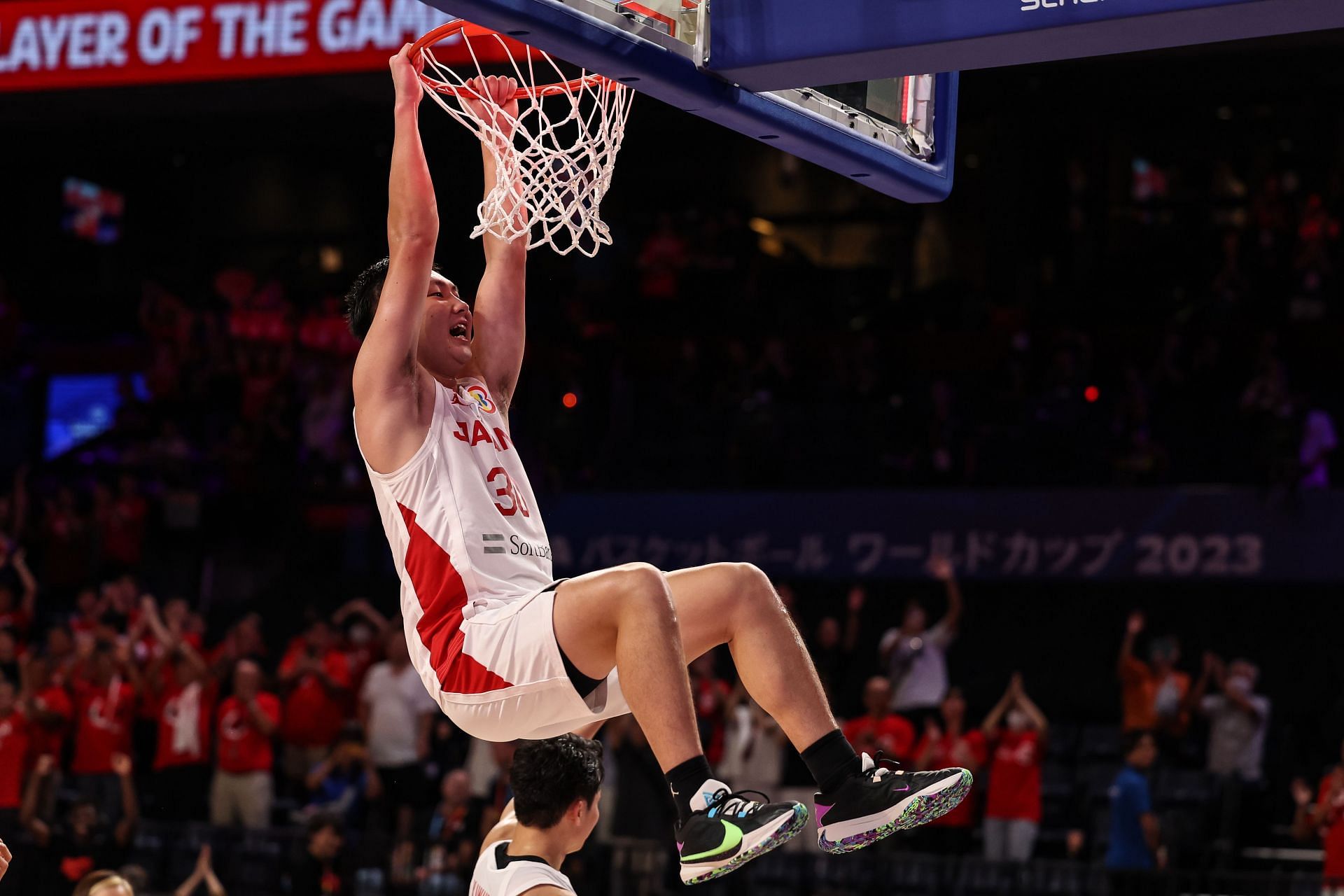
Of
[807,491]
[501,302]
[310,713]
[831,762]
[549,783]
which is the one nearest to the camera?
[831,762]

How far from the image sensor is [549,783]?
631 cm

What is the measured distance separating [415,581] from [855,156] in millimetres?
1997

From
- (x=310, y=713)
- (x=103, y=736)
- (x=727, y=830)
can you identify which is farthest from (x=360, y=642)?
(x=727, y=830)

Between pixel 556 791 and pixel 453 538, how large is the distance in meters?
1.36

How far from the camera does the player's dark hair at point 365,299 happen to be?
5.88 metres

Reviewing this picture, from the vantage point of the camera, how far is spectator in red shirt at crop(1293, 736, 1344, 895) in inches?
461

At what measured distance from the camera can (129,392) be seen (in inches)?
891

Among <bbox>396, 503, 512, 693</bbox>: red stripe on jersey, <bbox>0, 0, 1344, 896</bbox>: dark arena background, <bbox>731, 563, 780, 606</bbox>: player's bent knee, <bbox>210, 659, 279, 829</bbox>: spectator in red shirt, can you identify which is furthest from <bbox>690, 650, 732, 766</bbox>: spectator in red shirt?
<bbox>731, 563, 780, 606</bbox>: player's bent knee

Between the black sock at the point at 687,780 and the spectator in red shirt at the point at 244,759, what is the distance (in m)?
10.2

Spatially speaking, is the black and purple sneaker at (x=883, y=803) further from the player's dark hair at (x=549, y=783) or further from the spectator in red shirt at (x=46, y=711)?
the spectator in red shirt at (x=46, y=711)

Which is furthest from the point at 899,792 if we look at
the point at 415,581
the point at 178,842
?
the point at 178,842

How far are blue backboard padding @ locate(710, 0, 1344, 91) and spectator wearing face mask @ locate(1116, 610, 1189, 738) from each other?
9.69 m

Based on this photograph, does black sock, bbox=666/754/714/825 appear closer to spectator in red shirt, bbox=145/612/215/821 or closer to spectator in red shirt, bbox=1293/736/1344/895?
spectator in red shirt, bbox=1293/736/1344/895

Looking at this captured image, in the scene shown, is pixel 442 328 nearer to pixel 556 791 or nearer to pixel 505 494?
pixel 505 494
